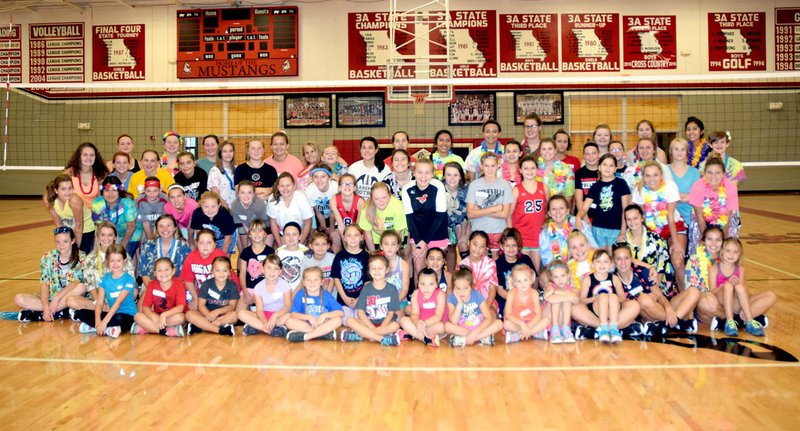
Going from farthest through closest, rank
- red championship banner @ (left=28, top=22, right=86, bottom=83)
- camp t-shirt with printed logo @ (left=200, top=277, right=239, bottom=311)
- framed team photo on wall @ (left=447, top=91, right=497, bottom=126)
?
1. red championship banner @ (left=28, top=22, right=86, bottom=83)
2. framed team photo on wall @ (left=447, top=91, right=497, bottom=126)
3. camp t-shirt with printed logo @ (left=200, top=277, right=239, bottom=311)

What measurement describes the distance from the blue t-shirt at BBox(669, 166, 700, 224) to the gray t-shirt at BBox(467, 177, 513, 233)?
1.71m

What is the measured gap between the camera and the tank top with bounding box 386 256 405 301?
588 centimetres

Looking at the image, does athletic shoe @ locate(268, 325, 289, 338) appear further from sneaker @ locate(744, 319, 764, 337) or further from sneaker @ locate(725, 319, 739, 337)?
sneaker @ locate(744, 319, 764, 337)

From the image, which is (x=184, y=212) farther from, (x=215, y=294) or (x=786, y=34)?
(x=786, y=34)

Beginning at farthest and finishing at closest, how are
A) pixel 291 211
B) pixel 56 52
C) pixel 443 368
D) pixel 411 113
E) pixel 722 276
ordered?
pixel 56 52
pixel 411 113
pixel 291 211
pixel 722 276
pixel 443 368

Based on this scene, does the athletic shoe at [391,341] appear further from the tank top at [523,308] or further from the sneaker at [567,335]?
the sneaker at [567,335]

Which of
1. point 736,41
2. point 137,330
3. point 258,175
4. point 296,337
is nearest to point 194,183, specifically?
point 258,175

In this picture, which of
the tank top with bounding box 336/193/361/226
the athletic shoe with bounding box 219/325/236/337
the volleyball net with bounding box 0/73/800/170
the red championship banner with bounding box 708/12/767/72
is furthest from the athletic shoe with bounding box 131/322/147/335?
the red championship banner with bounding box 708/12/767/72

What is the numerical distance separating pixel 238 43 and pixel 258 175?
34.8 feet

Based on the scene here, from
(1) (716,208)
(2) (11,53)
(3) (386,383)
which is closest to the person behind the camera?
(3) (386,383)

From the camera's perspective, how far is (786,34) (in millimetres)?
16641

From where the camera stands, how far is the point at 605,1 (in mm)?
16609

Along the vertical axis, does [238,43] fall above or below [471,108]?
above

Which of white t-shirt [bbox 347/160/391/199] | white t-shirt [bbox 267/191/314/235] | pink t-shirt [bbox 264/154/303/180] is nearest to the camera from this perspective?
white t-shirt [bbox 267/191/314/235]
